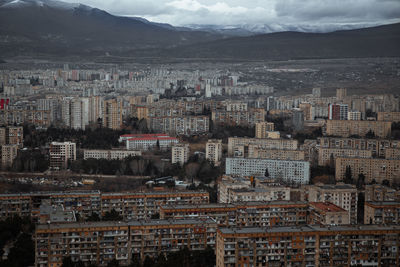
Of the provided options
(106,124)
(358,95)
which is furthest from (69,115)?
(358,95)

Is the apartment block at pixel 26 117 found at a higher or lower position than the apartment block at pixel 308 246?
higher

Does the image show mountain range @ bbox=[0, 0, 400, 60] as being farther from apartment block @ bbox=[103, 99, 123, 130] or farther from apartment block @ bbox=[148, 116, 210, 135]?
apartment block @ bbox=[148, 116, 210, 135]

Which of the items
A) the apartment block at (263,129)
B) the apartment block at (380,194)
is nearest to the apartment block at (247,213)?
the apartment block at (380,194)

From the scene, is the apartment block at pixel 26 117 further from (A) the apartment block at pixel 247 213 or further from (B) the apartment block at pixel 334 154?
(A) the apartment block at pixel 247 213

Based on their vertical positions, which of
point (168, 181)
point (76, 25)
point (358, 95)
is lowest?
point (168, 181)

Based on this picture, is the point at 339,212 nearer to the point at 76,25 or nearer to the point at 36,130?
the point at 36,130

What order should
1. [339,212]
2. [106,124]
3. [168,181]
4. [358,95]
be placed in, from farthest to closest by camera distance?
1. [358,95]
2. [106,124]
3. [168,181]
4. [339,212]

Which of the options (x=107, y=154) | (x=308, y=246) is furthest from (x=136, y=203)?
(x=107, y=154)
